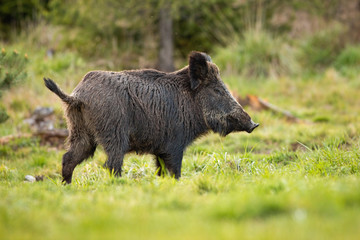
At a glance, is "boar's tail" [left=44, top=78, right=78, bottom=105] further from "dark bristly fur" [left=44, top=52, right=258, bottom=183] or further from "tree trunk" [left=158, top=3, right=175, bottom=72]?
"tree trunk" [left=158, top=3, right=175, bottom=72]

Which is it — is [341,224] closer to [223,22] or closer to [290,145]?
[290,145]

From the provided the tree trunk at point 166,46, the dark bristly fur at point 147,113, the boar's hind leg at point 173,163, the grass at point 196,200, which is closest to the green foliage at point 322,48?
the tree trunk at point 166,46

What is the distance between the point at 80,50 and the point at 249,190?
12.7 m

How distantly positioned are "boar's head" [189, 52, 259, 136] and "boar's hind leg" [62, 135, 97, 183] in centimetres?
167

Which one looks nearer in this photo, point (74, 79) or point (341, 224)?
point (341, 224)

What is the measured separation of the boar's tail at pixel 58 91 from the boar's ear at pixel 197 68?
5.66ft

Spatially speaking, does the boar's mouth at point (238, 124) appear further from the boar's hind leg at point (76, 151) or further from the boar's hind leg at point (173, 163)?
the boar's hind leg at point (76, 151)

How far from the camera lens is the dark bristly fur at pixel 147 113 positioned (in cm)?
565

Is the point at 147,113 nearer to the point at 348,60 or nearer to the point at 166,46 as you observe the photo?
the point at 166,46

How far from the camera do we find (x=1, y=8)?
1697 centimetres

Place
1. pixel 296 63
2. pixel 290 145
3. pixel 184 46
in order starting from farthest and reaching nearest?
pixel 184 46 → pixel 296 63 → pixel 290 145

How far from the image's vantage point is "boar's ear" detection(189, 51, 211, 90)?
6.38m

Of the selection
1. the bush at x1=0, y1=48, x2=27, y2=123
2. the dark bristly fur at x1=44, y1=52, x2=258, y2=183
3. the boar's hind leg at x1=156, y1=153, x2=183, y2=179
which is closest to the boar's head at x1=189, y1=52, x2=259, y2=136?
the dark bristly fur at x1=44, y1=52, x2=258, y2=183

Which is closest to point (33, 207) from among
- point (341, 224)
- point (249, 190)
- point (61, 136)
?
point (249, 190)
